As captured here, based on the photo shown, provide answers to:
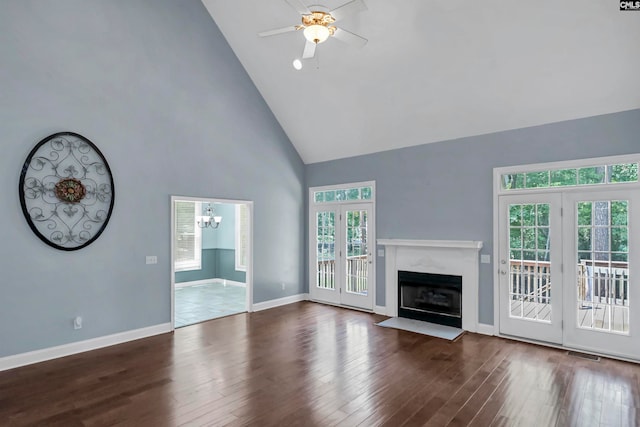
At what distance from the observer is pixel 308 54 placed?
4.04 metres

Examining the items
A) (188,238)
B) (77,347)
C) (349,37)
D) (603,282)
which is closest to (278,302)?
(77,347)

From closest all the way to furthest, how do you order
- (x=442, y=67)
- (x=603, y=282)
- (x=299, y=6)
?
(x=299, y=6), (x=603, y=282), (x=442, y=67)

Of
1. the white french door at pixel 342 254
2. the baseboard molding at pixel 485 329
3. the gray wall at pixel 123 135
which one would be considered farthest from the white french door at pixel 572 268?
the gray wall at pixel 123 135

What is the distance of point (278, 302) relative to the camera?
22.8 feet

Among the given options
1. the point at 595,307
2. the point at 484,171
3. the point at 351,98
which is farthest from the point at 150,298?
the point at 595,307

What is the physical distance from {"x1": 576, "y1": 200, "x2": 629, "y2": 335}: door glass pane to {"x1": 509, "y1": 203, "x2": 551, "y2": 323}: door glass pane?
36 centimetres

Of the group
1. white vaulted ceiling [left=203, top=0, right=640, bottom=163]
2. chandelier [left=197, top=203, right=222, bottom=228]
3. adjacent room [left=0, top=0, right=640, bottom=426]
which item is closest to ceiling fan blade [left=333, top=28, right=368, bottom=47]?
adjacent room [left=0, top=0, right=640, bottom=426]

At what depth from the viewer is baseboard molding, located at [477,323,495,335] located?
5062 millimetres

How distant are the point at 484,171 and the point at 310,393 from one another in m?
3.97

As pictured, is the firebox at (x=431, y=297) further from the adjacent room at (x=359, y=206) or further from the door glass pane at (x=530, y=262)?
the door glass pane at (x=530, y=262)

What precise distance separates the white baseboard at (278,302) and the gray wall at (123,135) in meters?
0.17

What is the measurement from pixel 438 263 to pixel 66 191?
17.7 ft

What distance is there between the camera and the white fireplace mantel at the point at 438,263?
525 centimetres

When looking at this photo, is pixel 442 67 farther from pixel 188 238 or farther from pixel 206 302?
pixel 188 238
